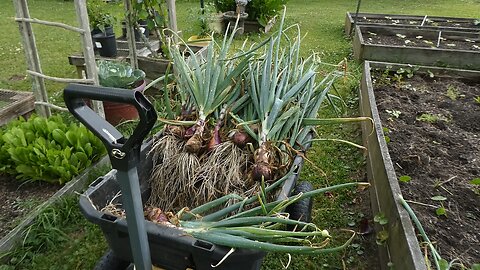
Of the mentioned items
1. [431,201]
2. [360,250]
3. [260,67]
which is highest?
[260,67]

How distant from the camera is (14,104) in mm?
2871

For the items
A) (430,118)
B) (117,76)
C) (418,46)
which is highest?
(117,76)

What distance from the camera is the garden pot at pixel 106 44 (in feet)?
12.8

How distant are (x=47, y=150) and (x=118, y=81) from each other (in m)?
0.92

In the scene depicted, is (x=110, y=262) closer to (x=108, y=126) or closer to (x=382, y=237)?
(x=108, y=126)

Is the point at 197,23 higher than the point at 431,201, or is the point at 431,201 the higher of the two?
the point at 197,23

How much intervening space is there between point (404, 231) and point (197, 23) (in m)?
4.63

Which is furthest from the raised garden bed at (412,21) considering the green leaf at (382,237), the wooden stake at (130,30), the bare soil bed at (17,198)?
the bare soil bed at (17,198)

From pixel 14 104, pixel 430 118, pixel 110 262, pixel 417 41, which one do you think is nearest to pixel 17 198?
pixel 14 104

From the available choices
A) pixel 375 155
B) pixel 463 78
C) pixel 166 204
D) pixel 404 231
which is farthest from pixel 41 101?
pixel 463 78

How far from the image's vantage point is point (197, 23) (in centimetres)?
557

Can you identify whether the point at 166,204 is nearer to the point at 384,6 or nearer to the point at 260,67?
the point at 260,67

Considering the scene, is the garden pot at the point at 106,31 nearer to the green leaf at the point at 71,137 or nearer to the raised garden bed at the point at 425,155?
the green leaf at the point at 71,137

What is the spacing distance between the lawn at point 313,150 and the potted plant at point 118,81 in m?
0.84
